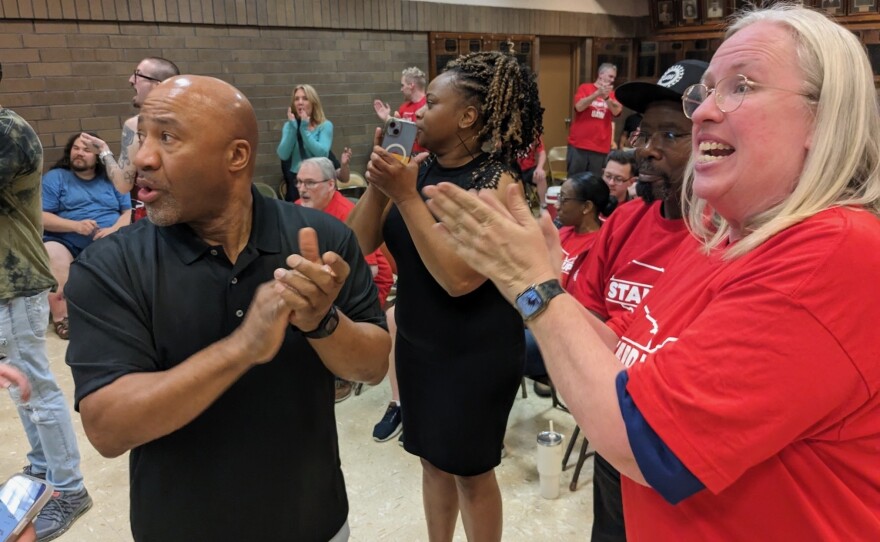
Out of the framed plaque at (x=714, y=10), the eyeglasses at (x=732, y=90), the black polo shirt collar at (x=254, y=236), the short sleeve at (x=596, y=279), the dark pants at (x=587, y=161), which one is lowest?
the dark pants at (x=587, y=161)

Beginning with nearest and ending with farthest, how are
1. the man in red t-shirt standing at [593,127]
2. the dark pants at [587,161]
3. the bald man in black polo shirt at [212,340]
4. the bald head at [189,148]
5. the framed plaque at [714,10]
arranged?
the bald man in black polo shirt at [212,340] → the bald head at [189,148] → the man in red t-shirt standing at [593,127] → the dark pants at [587,161] → the framed plaque at [714,10]

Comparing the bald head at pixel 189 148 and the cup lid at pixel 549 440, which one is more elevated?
the bald head at pixel 189 148

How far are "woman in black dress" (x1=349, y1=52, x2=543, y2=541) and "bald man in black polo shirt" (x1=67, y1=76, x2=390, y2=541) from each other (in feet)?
1.91

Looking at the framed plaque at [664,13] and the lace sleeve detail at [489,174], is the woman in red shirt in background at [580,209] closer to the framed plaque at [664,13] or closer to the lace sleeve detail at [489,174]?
the lace sleeve detail at [489,174]

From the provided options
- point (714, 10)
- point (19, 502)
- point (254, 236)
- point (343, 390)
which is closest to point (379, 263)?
point (343, 390)

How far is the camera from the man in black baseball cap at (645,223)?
5.46ft

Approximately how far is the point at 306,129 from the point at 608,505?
190 inches

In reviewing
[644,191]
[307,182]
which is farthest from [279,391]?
[307,182]

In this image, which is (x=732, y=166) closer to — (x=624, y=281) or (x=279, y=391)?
(x=624, y=281)

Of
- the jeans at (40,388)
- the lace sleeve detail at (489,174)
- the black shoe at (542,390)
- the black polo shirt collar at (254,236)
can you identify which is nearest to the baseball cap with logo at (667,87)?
the lace sleeve detail at (489,174)

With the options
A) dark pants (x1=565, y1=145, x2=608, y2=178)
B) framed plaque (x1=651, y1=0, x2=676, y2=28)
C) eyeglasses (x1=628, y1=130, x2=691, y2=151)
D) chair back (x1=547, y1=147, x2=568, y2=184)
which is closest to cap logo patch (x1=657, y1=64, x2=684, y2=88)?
eyeglasses (x1=628, y1=130, x2=691, y2=151)

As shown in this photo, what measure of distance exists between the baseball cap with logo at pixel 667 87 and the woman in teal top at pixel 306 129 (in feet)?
13.9

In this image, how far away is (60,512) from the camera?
2.55 m

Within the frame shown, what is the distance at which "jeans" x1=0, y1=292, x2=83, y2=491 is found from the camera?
2434 millimetres
